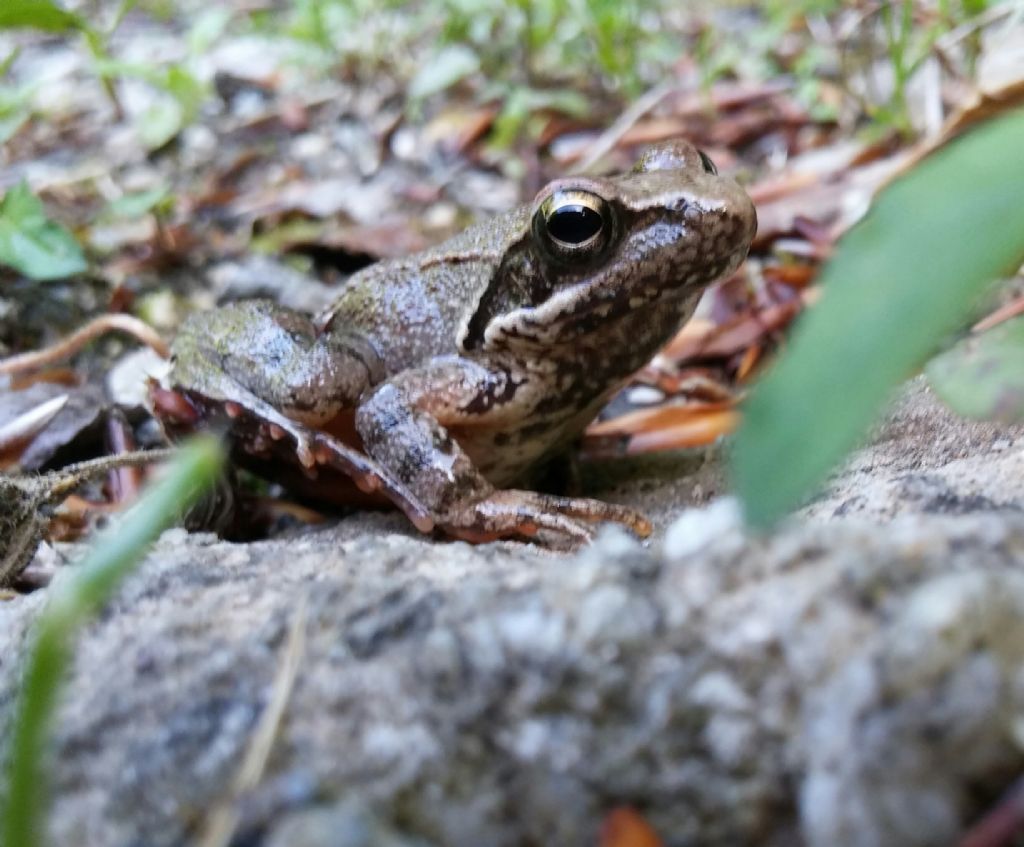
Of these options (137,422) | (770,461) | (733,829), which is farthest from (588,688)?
(137,422)

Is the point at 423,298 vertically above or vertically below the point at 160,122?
below

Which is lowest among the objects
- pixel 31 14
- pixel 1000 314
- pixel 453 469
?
pixel 1000 314

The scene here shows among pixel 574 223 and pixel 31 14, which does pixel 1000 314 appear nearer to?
pixel 574 223

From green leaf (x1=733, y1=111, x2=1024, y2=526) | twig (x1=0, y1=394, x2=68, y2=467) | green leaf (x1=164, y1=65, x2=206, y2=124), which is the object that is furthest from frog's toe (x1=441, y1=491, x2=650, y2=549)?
green leaf (x1=164, y1=65, x2=206, y2=124)

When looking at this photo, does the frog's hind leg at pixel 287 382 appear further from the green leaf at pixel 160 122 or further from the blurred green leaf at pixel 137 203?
the green leaf at pixel 160 122

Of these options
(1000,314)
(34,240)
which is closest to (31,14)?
(34,240)

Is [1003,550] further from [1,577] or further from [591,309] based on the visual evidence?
[1,577]
